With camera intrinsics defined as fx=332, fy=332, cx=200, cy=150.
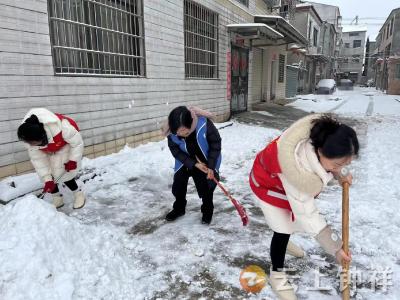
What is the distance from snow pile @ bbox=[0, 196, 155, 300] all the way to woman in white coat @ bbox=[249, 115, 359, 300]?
1178 mm

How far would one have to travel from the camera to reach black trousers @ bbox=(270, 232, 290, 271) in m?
2.40

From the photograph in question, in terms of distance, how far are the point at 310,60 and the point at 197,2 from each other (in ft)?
92.3

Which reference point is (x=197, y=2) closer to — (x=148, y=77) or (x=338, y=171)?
(x=148, y=77)

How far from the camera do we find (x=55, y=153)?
361 cm

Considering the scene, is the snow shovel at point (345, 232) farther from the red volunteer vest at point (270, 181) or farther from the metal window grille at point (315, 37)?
the metal window grille at point (315, 37)

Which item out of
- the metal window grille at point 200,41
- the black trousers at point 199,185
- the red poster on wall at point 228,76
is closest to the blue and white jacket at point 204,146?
the black trousers at point 199,185

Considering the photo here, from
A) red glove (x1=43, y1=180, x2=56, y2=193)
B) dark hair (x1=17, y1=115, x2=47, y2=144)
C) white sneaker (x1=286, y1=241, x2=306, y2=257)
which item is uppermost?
dark hair (x1=17, y1=115, x2=47, y2=144)

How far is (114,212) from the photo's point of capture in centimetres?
387

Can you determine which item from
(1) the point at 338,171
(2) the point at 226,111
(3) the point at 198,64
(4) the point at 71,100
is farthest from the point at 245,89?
(1) the point at 338,171

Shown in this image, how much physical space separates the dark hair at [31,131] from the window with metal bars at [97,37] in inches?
74.5

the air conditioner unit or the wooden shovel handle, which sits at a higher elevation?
the air conditioner unit

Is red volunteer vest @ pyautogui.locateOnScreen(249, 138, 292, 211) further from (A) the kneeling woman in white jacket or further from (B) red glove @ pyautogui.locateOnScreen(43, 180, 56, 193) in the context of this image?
(B) red glove @ pyautogui.locateOnScreen(43, 180, 56, 193)

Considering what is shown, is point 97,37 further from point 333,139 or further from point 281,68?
point 281,68

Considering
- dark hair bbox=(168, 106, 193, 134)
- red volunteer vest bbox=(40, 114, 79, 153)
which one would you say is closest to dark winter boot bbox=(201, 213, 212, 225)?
dark hair bbox=(168, 106, 193, 134)
